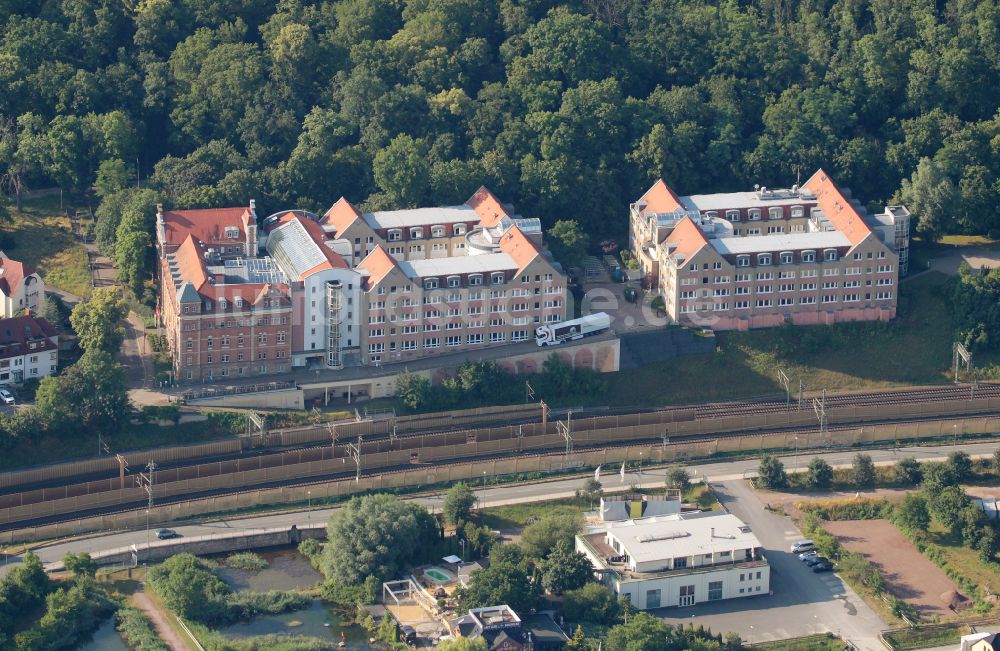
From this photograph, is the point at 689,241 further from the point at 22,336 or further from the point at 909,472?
the point at 22,336

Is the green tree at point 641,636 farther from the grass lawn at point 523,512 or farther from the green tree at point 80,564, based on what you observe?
the green tree at point 80,564

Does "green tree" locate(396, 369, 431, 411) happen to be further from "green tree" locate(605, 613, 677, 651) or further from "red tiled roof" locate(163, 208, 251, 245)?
"green tree" locate(605, 613, 677, 651)

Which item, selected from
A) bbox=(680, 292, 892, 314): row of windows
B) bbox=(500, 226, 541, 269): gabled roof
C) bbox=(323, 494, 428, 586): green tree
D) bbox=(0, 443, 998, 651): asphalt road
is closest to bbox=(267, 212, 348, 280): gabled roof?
bbox=(500, 226, 541, 269): gabled roof

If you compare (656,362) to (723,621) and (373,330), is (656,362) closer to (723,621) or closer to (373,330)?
(373,330)

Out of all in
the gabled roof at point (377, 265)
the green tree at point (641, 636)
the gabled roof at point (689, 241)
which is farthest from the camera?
the gabled roof at point (689, 241)

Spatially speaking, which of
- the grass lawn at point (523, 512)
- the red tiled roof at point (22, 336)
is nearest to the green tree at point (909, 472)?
the grass lawn at point (523, 512)
